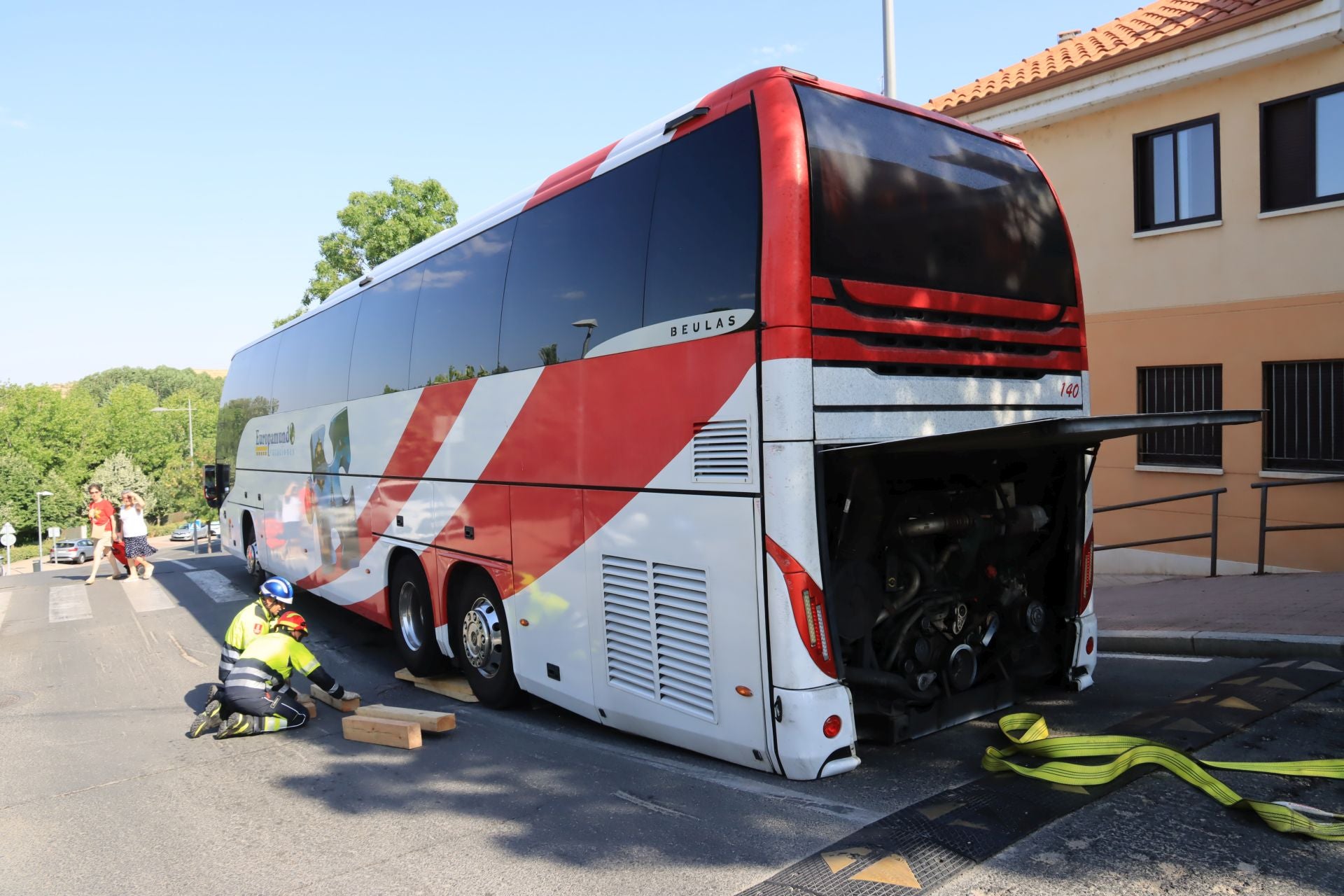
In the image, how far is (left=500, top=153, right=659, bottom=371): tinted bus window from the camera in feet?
17.7

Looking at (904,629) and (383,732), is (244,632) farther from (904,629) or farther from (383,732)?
(904,629)

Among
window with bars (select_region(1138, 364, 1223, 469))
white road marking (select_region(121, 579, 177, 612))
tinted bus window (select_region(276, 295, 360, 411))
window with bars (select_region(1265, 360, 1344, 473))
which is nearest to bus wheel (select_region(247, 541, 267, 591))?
white road marking (select_region(121, 579, 177, 612))

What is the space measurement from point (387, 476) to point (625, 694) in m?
4.28

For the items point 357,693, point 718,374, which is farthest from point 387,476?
point 718,374

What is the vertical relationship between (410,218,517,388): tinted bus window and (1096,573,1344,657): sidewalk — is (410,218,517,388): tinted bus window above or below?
above

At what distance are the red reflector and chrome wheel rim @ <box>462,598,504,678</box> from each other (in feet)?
10.4

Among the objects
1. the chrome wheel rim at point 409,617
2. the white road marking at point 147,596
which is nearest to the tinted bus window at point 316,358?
the chrome wheel rim at point 409,617

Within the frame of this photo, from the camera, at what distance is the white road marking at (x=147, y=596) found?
14120 millimetres

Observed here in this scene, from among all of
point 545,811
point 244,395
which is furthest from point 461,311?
point 244,395

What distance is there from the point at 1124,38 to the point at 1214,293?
427 cm

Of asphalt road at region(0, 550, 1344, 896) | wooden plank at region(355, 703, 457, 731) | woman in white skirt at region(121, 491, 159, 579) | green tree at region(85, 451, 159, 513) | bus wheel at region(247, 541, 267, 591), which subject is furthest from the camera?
green tree at region(85, 451, 159, 513)

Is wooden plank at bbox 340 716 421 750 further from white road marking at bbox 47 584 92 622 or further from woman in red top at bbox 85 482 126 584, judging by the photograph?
woman in red top at bbox 85 482 126 584

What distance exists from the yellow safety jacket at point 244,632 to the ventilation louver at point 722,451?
451cm

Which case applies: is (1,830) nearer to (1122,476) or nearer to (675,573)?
(675,573)
